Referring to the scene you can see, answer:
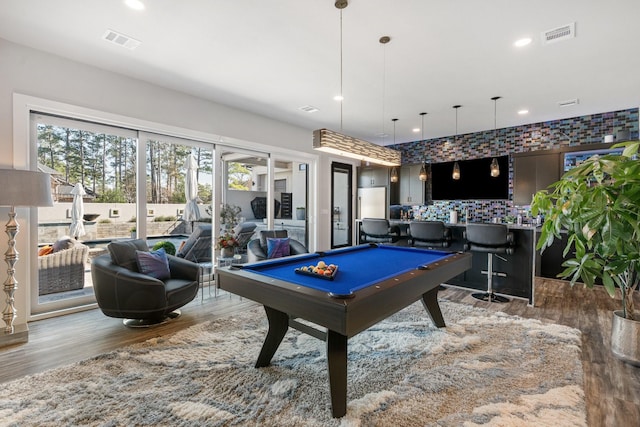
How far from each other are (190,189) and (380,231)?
124 inches

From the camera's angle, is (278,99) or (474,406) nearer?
(474,406)

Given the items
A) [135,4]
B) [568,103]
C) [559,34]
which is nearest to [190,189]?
[135,4]

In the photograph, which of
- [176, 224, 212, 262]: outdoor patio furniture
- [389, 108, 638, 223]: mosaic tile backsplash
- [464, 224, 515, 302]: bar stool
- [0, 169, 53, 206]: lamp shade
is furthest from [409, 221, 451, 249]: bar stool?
[0, 169, 53, 206]: lamp shade

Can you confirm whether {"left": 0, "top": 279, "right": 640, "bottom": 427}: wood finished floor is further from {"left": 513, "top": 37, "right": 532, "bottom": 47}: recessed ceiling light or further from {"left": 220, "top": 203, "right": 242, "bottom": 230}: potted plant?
{"left": 513, "top": 37, "right": 532, "bottom": 47}: recessed ceiling light

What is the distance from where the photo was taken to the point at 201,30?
279 cm

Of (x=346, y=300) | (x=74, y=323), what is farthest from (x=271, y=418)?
(x=74, y=323)

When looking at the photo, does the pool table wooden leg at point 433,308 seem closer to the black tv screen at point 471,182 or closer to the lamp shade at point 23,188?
the lamp shade at point 23,188

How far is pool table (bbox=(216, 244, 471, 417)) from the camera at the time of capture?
5.42ft

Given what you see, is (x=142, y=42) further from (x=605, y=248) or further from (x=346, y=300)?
(x=605, y=248)

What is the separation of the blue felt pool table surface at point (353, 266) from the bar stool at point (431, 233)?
117 cm

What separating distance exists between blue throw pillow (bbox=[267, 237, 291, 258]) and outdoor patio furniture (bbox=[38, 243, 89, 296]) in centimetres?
231

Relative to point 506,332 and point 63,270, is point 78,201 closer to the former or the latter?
point 63,270

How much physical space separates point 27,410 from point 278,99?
420 cm

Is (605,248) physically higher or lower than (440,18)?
lower
